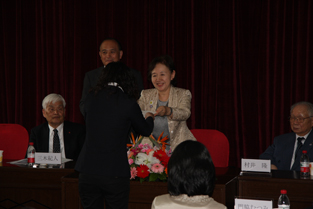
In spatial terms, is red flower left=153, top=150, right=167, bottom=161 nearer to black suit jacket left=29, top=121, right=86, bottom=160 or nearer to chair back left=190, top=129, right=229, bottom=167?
chair back left=190, top=129, right=229, bottom=167

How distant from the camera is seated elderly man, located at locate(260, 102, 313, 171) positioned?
10.4ft

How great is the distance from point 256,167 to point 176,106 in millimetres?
831

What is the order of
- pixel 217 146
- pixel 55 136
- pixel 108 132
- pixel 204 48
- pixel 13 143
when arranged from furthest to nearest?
pixel 204 48 → pixel 13 143 → pixel 55 136 → pixel 217 146 → pixel 108 132

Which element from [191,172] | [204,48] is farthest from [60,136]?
[191,172]

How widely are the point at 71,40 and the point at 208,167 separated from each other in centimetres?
422

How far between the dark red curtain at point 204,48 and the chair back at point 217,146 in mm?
1356

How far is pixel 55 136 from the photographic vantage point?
3568mm

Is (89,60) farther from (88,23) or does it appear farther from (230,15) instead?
(230,15)

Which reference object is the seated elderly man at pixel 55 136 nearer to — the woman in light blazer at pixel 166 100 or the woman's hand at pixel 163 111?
the woman in light blazer at pixel 166 100

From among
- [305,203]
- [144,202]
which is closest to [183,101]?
[144,202]

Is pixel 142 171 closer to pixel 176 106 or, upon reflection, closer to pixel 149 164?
pixel 149 164

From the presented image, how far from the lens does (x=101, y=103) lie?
86.7 inches

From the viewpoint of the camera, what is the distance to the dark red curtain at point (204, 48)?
15.2ft

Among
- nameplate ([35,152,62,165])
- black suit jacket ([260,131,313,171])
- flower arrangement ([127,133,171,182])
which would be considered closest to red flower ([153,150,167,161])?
flower arrangement ([127,133,171,182])
